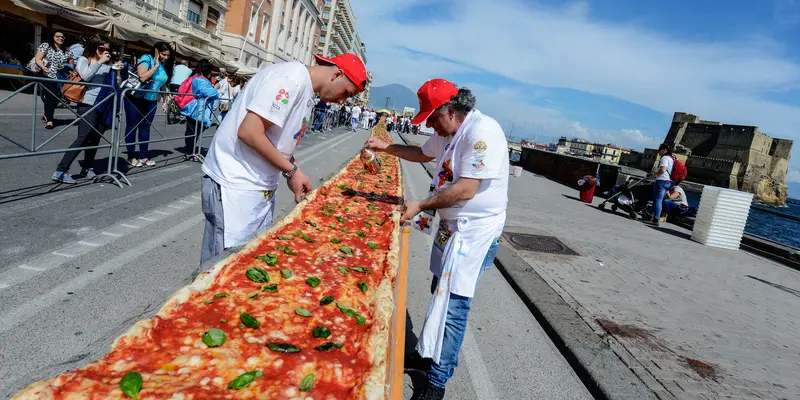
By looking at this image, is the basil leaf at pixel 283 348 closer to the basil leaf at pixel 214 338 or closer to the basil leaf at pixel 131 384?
the basil leaf at pixel 214 338

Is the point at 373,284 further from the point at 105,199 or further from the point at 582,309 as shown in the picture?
the point at 105,199

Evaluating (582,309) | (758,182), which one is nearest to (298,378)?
(582,309)

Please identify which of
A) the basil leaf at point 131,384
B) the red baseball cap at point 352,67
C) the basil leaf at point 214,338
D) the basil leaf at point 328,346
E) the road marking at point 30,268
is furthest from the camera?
the road marking at point 30,268

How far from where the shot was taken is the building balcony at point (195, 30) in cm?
3903

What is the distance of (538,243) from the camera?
353 inches

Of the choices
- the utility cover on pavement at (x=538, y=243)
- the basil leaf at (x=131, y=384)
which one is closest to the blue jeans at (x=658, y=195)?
the utility cover on pavement at (x=538, y=243)

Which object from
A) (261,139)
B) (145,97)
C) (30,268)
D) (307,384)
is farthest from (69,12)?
(307,384)

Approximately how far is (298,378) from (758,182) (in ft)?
310

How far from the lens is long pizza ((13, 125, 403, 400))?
2006 millimetres

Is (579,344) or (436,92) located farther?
(579,344)

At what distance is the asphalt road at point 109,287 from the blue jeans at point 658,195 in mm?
8921

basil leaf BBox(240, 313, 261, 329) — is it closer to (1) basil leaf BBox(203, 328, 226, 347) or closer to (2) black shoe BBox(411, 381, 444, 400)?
(1) basil leaf BBox(203, 328, 226, 347)

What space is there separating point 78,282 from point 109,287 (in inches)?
11.0

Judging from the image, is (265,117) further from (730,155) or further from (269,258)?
(730,155)
